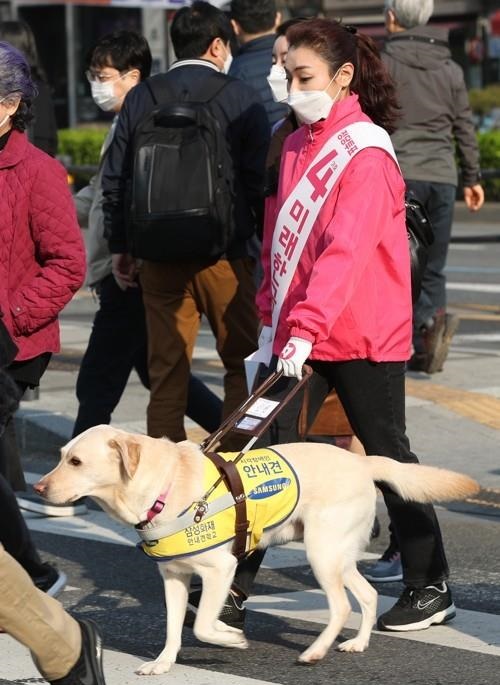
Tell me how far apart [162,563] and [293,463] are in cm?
50

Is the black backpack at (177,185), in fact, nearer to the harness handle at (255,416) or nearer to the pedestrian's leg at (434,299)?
the harness handle at (255,416)

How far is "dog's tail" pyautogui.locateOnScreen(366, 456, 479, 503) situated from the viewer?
5.02 metres

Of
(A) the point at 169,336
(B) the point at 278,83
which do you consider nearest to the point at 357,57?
(B) the point at 278,83

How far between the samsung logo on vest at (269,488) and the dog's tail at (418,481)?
1.04 feet

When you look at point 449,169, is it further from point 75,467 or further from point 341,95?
point 75,467

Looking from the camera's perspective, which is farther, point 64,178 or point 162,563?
point 64,178

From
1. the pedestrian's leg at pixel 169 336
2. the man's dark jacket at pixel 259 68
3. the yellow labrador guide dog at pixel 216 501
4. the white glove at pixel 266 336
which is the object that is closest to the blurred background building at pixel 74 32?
the man's dark jacket at pixel 259 68

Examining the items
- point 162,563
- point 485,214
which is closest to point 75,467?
point 162,563

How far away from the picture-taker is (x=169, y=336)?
6598 mm

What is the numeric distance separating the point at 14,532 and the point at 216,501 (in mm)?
1028

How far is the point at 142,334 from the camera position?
23.8 feet

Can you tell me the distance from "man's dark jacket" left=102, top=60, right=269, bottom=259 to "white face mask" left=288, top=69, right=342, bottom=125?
56.8 inches

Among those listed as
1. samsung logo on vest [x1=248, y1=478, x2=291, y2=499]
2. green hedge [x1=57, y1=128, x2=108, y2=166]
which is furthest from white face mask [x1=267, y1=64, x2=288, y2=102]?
green hedge [x1=57, y1=128, x2=108, y2=166]

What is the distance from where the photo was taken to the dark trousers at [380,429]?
5.22 meters
